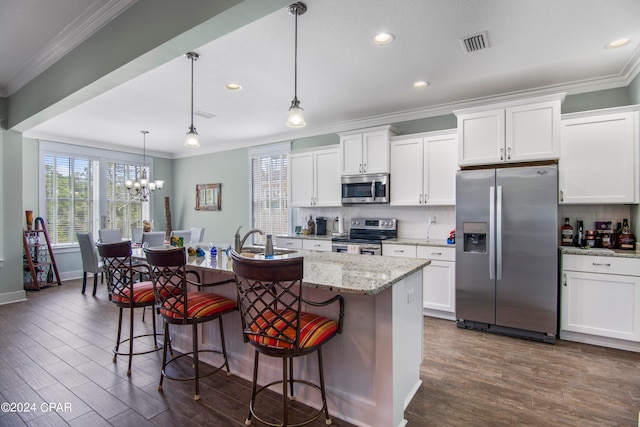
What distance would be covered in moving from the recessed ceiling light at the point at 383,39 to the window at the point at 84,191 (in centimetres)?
615

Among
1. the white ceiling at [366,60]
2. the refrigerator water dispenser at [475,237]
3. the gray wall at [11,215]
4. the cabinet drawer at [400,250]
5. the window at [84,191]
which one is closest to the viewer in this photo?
the white ceiling at [366,60]

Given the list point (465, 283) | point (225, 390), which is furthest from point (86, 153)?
point (465, 283)

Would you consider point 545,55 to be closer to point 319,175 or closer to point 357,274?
point 357,274

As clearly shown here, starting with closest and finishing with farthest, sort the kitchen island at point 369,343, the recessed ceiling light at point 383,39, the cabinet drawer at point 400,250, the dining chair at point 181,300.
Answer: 1. the kitchen island at point 369,343
2. the dining chair at point 181,300
3. the recessed ceiling light at point 383,39
4. the cabinet drawer at point 400,250

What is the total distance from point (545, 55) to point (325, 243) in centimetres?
319

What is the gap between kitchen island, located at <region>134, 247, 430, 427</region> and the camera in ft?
5.81

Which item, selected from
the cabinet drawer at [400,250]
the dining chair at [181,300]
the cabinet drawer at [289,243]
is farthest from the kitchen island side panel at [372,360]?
the cabinet drawer at [289,243]

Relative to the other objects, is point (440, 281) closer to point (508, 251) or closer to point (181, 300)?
point (508, 251)

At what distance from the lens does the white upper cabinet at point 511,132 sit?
3191mm

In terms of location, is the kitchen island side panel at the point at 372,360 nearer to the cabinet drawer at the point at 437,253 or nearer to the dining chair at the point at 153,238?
the cabinet drawer at the point at 437,253

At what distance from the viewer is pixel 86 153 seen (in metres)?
6.20

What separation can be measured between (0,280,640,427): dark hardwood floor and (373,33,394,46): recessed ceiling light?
270 centimetres

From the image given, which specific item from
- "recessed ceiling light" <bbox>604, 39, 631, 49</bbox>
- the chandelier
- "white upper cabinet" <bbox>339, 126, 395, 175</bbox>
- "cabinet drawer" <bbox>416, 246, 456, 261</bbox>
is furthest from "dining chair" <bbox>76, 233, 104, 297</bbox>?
"recessed ceiling light" <bbox>604, 39, 631, 49</bbox>

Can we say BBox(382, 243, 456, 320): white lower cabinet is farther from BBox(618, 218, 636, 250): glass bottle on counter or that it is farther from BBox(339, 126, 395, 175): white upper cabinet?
BBox(618, 218, 636, 250): glass bottle on counter
